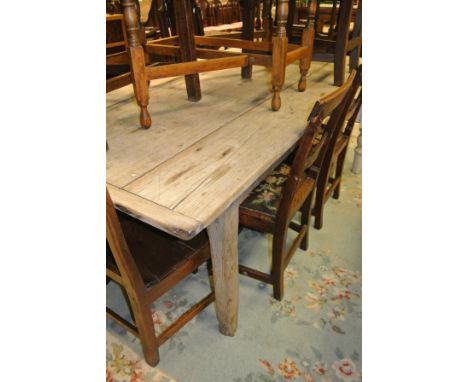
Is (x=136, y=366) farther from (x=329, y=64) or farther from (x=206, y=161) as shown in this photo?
(x=329, y=64)

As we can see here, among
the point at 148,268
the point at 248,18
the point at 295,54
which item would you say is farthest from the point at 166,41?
the point at 148,268

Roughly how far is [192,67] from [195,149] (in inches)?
12.2

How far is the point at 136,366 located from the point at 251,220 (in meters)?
0.66

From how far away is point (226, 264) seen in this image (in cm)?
100

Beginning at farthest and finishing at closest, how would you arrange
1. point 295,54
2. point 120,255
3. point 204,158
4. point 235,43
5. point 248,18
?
point 248,18 → point 235,43 → point 295,54 → point 204,158 → point 120,255

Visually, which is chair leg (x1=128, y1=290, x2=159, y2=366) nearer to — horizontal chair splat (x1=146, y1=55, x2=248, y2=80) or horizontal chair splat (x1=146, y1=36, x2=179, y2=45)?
horizontal chair splat (x1=146, y1=55, x2=248, y2=80)

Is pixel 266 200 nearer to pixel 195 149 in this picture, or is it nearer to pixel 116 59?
pixel 195 149

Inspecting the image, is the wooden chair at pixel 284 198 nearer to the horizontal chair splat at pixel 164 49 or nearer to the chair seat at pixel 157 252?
the chair seat at pixel 157 252

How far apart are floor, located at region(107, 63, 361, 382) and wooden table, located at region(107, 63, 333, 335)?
0.11 metres

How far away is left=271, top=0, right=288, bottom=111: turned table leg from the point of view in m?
1.12

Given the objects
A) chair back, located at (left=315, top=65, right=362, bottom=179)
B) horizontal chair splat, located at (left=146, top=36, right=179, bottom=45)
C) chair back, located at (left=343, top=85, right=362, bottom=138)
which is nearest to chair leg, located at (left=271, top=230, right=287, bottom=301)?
chair back, located at (left=315, top=65, right=362, bottom=179)

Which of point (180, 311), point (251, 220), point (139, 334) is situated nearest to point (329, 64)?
point (251, 220)

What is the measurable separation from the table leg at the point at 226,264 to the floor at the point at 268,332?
10 cm

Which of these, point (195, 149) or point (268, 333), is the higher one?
point (195, 149)
